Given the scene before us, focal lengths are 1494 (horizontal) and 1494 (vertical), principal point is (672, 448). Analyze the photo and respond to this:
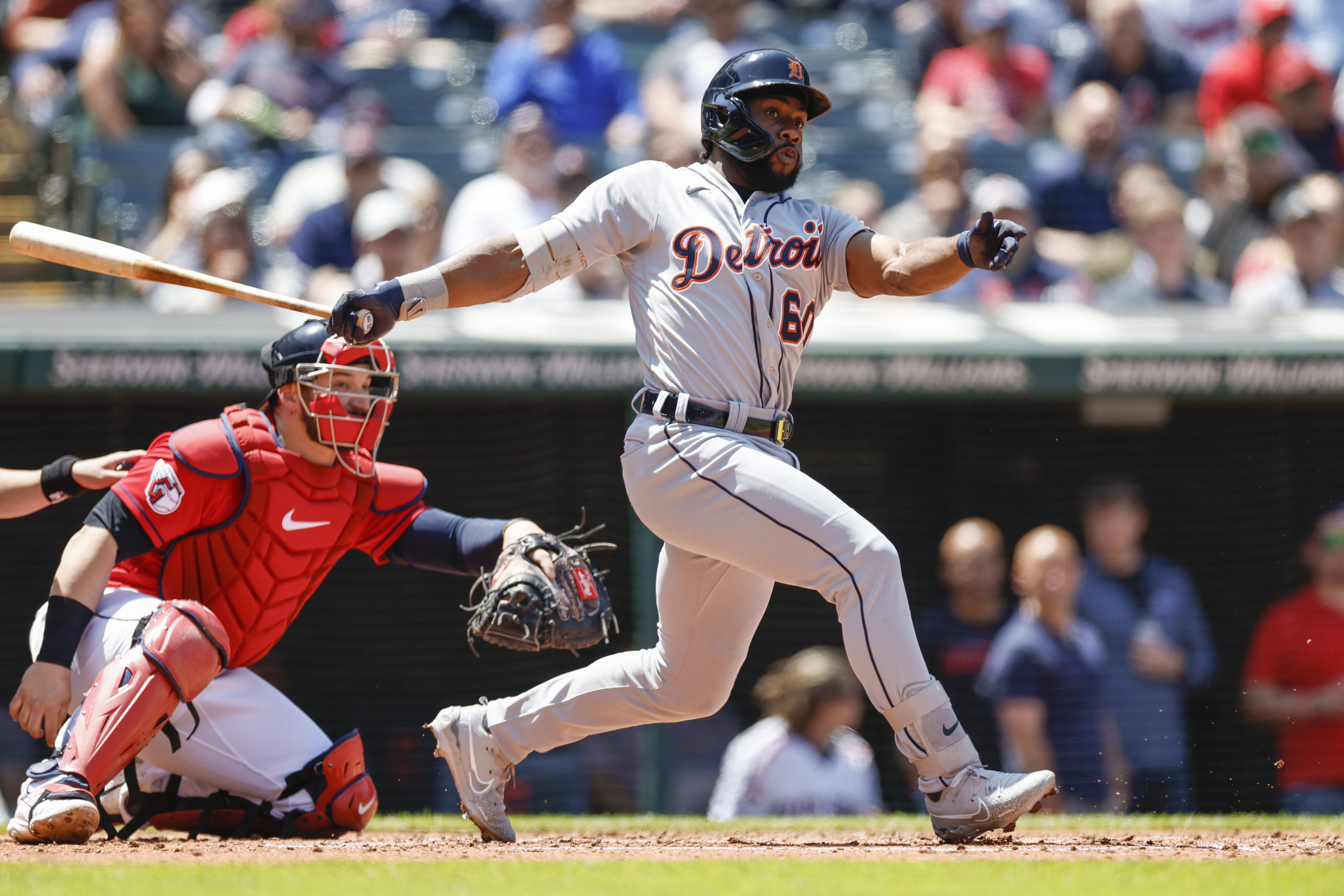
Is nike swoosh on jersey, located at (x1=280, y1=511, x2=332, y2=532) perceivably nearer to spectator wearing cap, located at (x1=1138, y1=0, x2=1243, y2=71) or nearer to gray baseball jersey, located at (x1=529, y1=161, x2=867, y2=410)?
gray baseball jersey, located at (x1=529, y1=161, x2=867, y2=410)

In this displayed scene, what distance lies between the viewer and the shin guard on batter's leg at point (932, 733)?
3.12 m

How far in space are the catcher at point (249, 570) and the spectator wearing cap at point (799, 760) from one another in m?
1.88

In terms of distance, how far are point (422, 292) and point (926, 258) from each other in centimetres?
112

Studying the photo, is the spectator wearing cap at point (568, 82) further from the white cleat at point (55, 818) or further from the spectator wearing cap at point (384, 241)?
the white cleat at point (55, 818)

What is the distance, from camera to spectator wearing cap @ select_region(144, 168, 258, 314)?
6.61 meters

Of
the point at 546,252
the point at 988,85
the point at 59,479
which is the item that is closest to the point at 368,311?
the point at 546,252

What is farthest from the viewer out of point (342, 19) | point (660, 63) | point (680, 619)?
point (342, 19)

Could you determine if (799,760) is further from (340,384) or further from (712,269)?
(712,269)

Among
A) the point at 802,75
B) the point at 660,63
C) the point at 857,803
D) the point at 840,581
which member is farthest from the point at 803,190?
the point at 840,581

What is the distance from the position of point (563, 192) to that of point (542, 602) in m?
4.01

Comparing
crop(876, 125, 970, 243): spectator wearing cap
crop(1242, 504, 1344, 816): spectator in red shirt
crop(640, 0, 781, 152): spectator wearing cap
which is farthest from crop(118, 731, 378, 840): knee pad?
crop(640, 0, 781, 152): spectator wearing cap

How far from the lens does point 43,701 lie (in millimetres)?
3402

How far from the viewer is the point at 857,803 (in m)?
5.60

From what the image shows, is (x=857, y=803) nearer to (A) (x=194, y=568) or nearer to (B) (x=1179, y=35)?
(A) (x=194, y=568)
